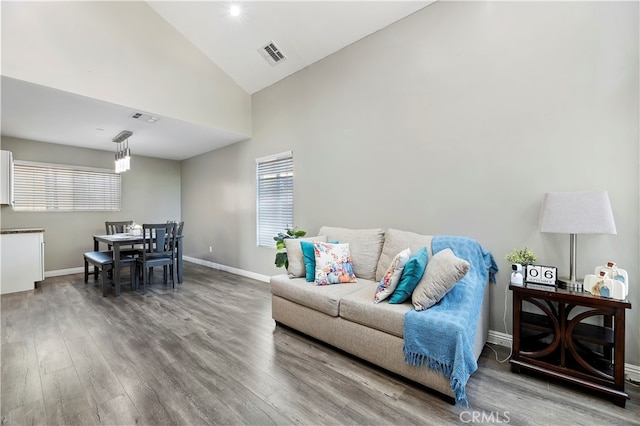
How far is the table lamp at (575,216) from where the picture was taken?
5.69ft

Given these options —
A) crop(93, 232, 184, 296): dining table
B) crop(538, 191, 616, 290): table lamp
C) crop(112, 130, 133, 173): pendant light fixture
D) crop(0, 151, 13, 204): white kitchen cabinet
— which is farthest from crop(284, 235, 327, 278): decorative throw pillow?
crop(0, 151, 13, 204): white kitchen cabinet

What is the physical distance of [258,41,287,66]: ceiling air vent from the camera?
3677 millimetres

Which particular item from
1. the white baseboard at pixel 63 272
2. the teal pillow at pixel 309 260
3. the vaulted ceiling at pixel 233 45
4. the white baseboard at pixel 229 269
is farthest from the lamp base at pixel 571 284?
the white baseboard at pixel 63 272

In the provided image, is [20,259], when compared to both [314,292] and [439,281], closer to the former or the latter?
[314,292]

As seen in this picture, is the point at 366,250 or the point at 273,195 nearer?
the point at 366,250

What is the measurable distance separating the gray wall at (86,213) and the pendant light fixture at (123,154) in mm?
1032

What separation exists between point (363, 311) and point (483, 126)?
1.97 meters

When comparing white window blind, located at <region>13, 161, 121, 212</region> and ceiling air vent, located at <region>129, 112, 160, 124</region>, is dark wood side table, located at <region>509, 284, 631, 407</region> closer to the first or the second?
ceiling air vent, located at <region>129, 112, 160, 124</region>

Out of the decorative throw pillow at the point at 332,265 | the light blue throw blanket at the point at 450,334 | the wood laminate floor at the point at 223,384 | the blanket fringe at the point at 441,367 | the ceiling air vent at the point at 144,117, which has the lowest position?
the wood laminate floor at the point at 223,384

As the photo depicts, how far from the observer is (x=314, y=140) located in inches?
150

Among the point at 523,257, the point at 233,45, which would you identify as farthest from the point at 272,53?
the point at 523,257

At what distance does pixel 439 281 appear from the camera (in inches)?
73.8

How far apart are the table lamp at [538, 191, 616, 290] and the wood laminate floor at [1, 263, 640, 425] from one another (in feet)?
2.82

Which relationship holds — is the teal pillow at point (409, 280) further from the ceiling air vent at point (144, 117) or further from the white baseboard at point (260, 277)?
the ceiling air vent at point (144, 117)
